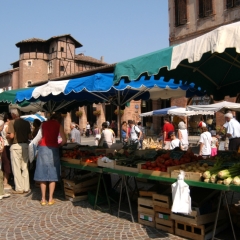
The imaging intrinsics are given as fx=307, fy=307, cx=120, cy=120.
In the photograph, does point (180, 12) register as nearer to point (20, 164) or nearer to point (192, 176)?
point (20, 164)

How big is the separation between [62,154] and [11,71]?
44.4 metres

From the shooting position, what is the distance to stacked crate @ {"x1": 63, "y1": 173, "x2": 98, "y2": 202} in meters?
5.97

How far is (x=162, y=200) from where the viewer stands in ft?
14.4

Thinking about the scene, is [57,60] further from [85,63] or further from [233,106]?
[233,106]

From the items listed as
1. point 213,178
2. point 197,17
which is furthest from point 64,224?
point 197,17

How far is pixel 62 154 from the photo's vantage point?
6.52 metres

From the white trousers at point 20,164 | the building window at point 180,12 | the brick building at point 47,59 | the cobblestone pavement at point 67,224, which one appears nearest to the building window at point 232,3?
the building window at point 180,12

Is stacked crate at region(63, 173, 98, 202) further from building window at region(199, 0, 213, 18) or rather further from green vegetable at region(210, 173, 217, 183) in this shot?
building window at region(199, 0, 213, 18)

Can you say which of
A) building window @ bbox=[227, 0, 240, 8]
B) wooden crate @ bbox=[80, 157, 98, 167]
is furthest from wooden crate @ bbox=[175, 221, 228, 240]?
building window @ bbox=[227, 0, 240, 8]

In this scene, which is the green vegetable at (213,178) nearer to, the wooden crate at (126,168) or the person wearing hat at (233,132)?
the wooden crate at (126,168)

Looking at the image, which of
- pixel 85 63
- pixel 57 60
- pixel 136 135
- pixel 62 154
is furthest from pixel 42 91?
pixel 85 63

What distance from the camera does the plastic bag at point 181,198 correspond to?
3664mm

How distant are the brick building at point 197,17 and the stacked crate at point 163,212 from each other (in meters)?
15.4

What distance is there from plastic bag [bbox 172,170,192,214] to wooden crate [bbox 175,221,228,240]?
1.52 feet
